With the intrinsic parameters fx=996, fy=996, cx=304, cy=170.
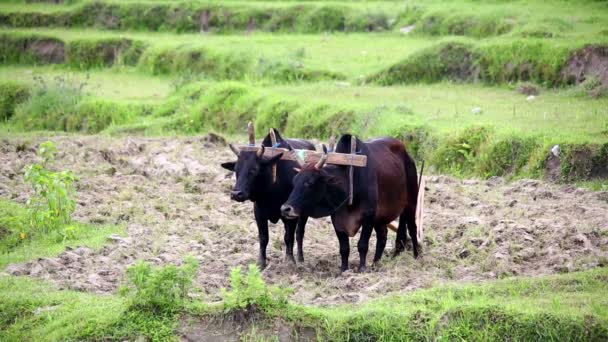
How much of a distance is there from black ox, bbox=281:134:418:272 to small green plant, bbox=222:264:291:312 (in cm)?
131

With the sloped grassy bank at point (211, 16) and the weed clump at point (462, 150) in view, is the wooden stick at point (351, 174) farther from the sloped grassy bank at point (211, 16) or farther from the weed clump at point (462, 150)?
the sloped grassy bank at point (211, 16)

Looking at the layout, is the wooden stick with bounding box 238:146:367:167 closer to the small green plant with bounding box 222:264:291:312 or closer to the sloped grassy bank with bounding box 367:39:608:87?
the small green plant with bounding box 222:264:291:312

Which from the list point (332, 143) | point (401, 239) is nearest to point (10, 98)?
point (401, 239)

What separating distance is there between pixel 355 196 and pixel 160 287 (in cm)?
232

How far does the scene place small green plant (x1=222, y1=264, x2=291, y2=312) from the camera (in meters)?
7.96

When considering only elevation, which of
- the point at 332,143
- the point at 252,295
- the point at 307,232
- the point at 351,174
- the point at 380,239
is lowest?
the point at 307,232

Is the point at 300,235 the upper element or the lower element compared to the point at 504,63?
lower

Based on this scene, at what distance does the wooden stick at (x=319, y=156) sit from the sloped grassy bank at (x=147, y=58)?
9.12 meters

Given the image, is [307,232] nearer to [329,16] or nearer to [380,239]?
[380,239]

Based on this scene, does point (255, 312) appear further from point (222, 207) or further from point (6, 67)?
point (6, 67)

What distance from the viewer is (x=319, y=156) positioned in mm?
9445

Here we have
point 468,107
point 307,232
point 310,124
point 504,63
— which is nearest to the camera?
point 307,232

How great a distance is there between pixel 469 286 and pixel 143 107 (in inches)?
460

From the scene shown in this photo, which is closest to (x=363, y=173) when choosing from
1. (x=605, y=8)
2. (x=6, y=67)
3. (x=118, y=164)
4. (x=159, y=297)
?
(x=159, y=297)
